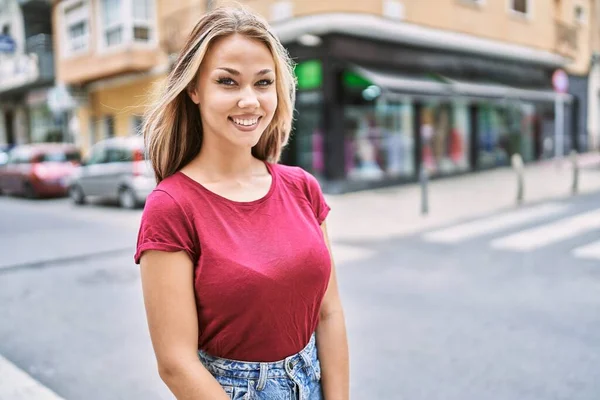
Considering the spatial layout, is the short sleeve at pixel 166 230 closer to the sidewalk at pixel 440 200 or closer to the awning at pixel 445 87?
the sidewalk at pixel 440 200

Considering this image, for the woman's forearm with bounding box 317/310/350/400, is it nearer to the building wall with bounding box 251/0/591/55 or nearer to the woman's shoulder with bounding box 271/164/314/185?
the woman's shoulder with bounding box 271/164/314/185

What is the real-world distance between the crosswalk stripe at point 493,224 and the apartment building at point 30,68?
784 inches

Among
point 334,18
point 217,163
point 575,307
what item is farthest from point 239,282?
point 334,18

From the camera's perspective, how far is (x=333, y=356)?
67.1 inches

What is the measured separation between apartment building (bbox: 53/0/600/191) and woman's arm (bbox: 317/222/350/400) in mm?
11070

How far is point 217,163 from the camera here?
63.0 inches

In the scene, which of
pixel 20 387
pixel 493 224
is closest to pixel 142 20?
pixel 493 224

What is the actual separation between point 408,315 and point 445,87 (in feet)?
39.1

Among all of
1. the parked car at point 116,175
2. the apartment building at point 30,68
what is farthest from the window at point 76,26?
the parked car at point 116,175

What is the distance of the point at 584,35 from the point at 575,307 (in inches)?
891

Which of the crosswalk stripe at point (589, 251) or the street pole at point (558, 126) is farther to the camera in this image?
the street pole at point (558, 126)

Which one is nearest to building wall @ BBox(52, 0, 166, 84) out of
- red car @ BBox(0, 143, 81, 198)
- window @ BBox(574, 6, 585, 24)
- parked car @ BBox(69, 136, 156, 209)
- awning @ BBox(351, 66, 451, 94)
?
red car @ BBox(0, 143, 81, 198)

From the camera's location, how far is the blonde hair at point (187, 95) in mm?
1496

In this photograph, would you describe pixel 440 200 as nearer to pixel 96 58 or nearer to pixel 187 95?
pixel 187 95
